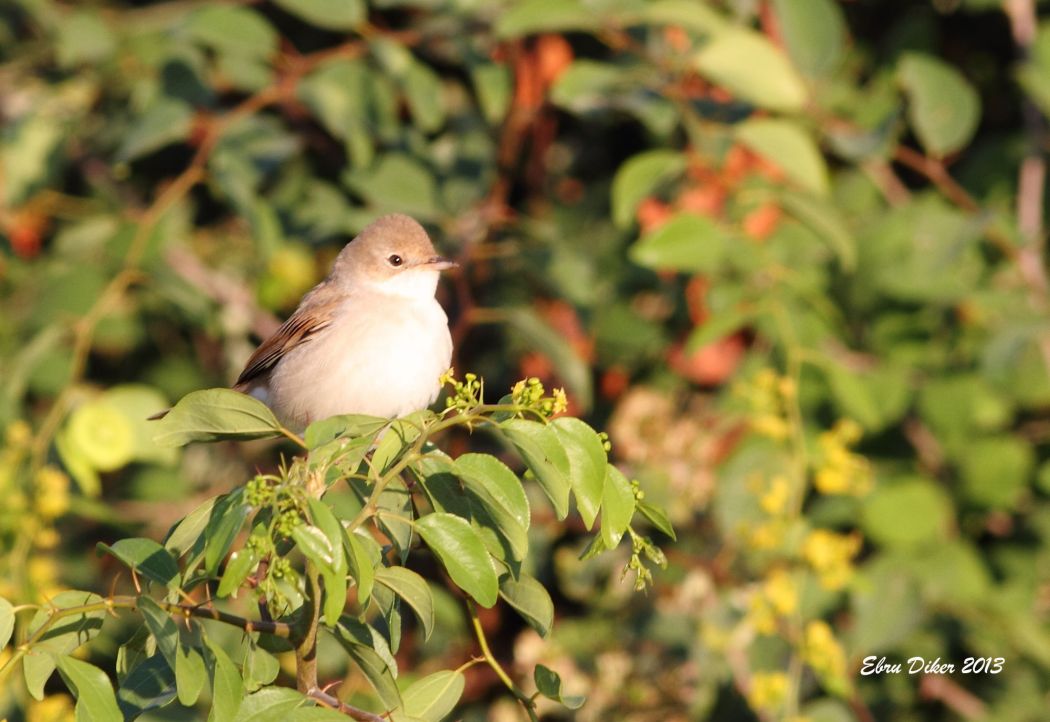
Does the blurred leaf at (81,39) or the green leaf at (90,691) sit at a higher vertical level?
the green leaf at (90,691)

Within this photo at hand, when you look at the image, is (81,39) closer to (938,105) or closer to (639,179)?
(639,179)

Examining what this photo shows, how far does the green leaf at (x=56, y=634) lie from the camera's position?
2465 millimetres

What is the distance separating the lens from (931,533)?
5.21 meters

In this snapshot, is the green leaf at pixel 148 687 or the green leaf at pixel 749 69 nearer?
the green leaf at pixel 148 687

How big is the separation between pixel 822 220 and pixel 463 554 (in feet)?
9.65

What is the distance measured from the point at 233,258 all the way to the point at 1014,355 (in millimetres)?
3315

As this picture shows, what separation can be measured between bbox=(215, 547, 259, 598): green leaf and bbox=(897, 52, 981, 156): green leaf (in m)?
3.80

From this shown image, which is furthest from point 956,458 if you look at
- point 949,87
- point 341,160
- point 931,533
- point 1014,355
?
point 341,160

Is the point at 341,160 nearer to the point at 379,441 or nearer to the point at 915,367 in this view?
the point at 915,367

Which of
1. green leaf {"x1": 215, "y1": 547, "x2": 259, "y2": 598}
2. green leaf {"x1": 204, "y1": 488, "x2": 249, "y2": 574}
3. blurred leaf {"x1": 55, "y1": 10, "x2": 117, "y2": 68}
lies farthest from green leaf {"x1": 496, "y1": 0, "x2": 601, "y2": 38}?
green leaf {"x1": 215, "y1": 547, "x2": 259, "y2": 598}

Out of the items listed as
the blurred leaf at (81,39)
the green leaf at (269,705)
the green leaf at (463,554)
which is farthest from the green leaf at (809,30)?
the green leaf at (269,705)

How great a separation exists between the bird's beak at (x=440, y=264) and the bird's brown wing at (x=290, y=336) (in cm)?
36

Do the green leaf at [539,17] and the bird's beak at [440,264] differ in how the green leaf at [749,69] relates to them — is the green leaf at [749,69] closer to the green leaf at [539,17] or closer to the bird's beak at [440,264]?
the green leaf at [539,17]

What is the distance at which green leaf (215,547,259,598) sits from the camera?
219cm
